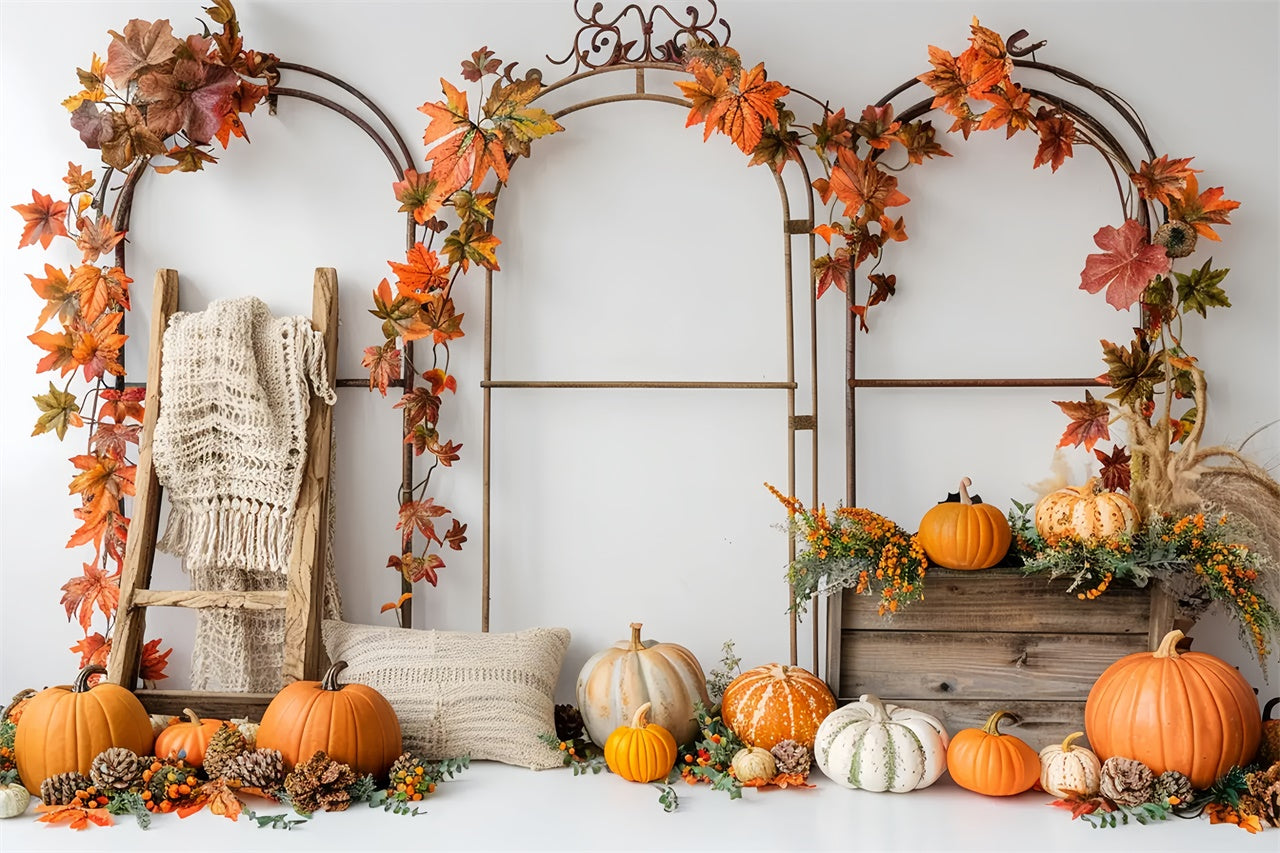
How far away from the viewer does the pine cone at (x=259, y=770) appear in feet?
6.00

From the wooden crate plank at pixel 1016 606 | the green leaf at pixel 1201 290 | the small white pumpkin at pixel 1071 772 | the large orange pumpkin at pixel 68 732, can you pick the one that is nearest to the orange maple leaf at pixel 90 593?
the large orange pumpkin at pixel 68 732

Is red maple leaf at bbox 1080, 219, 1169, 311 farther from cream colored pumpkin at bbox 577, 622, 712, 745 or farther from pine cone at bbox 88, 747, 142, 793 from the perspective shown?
pine cone at bbox 88, 747, 142, 793

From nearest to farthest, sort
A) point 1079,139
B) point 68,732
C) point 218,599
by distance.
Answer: point 68,732
point 218,599
point 1079,139

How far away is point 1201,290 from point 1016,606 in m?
0.84

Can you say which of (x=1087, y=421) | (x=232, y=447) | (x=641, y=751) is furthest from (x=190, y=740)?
(x=1087, y=421)

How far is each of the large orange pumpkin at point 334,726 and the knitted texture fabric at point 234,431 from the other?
0.39 metres

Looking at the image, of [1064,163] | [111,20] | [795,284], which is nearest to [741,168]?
[795,284]

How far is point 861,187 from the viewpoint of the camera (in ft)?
7.25

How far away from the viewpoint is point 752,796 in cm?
189

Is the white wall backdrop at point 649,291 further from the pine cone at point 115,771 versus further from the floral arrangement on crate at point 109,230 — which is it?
the pine cone at point 115,771

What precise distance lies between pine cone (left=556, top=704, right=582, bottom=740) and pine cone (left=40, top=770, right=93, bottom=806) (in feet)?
2.92

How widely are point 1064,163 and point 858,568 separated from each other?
3.51 feet

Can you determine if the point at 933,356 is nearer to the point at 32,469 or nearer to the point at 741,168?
the point at 741,168

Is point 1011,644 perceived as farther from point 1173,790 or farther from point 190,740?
point 190,740
